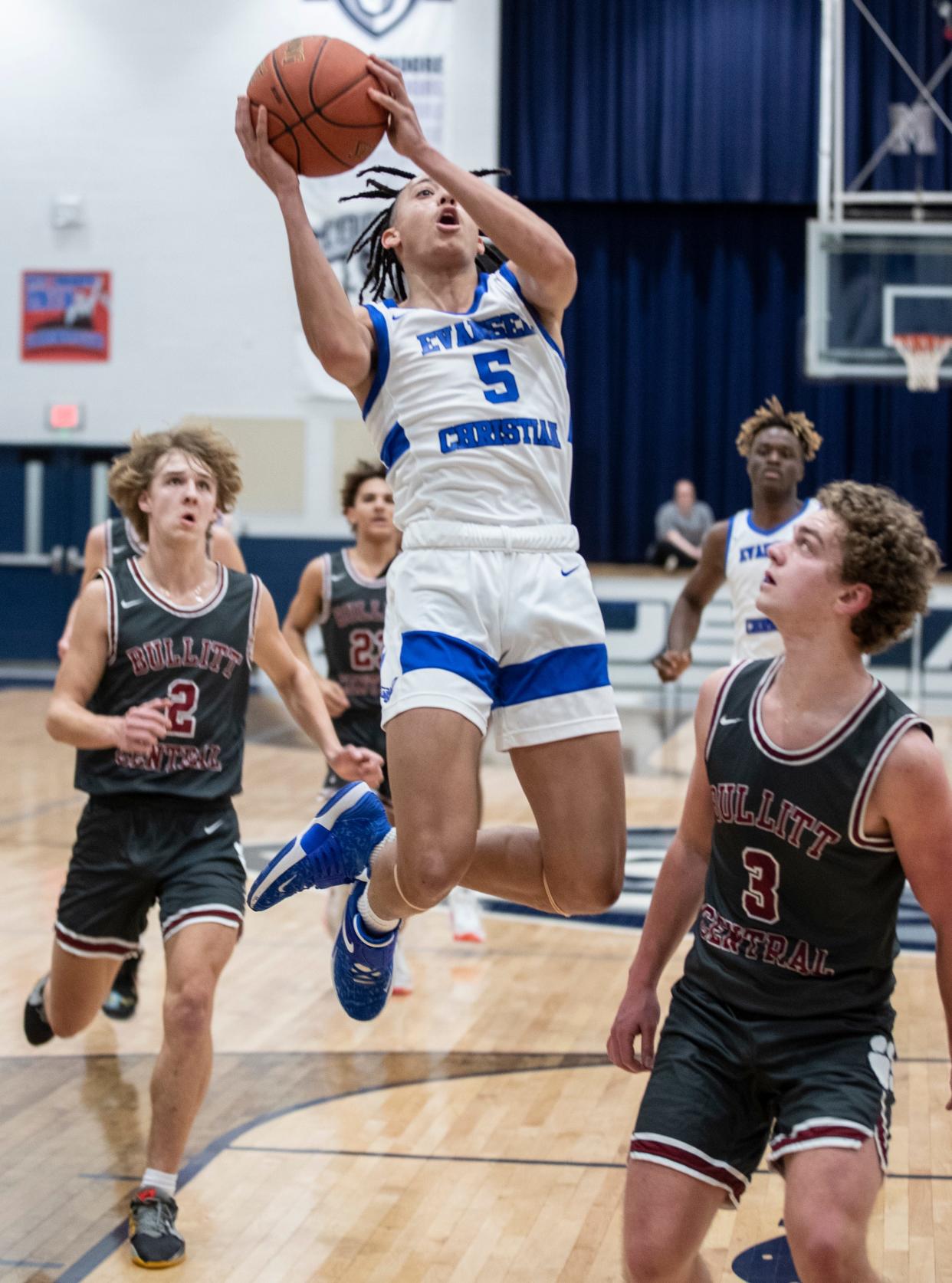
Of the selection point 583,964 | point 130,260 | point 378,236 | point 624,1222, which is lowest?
point 583,964

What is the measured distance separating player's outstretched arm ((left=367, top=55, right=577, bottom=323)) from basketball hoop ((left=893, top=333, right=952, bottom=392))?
32.5ft

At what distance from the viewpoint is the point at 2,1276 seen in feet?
11.2

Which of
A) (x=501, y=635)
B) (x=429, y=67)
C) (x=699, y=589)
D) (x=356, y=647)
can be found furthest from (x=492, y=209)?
(x=429, y=67)

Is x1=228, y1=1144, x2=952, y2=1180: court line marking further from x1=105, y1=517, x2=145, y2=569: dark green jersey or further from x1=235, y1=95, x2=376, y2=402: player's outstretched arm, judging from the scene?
x1=105, y1=517, x2=145, y2=569: dark green jersey

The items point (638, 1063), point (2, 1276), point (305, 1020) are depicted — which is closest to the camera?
point (638, 1063)

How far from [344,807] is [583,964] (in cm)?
279

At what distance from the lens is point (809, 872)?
269 cm

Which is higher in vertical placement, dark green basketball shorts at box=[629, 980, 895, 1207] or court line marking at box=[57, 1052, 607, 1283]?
dark green basketball shorts at box=[629, 980, 895, 1207]

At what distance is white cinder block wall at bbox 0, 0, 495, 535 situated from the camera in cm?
1688

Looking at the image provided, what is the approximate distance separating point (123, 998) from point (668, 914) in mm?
2967

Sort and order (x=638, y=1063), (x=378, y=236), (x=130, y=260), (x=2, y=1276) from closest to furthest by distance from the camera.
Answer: (x=638, y=1063) → (x=2, y=1276) → (x=378, y=236) → (x=130, y=260)

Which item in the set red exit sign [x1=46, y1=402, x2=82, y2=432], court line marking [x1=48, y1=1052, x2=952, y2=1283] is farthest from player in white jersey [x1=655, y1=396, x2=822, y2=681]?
red exit sign [x1=46, y1=402, x2=82, y2=432]

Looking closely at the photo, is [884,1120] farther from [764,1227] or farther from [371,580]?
[371,580]

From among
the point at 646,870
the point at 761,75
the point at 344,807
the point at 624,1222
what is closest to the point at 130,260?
the point at 761,75
